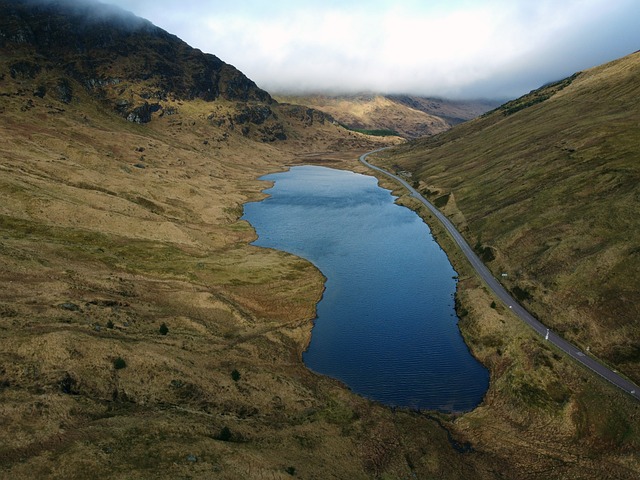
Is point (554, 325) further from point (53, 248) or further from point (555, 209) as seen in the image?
point (53, 248)

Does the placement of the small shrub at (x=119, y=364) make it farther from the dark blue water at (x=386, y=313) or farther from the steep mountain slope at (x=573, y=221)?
the steep mountain slope at (x=573, y=221)

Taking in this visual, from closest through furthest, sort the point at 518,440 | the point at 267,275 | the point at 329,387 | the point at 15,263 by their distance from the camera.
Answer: the point at 518,440, the point at 329,387, the point at 15,263, the point at 267,275

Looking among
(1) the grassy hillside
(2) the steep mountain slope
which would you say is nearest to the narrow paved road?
(2) the steep mountain slope

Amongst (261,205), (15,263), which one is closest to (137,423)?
(15,263)

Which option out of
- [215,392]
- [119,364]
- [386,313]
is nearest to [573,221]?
[386,313]

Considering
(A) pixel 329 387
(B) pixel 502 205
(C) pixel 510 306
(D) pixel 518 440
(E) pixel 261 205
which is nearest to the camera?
(D) pixel 518 440

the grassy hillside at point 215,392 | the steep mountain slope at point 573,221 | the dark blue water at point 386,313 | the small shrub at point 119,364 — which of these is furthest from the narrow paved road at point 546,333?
the small shrub at point 119,364

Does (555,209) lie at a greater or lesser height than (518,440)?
greater
